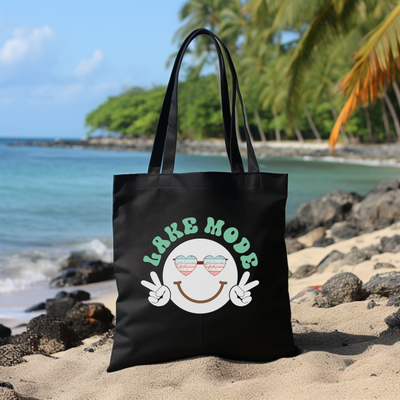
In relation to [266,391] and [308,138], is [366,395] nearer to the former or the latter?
Answer: [266,391]

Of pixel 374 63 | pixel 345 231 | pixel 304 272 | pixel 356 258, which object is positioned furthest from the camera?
pixel 345 231

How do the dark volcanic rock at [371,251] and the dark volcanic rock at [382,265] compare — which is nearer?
the dark volcanic rock at [382,265]

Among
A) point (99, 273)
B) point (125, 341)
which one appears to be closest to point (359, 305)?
point (125, 341)

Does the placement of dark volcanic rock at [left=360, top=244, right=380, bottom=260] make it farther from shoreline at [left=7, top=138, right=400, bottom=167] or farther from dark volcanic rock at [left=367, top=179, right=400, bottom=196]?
shoreline at [left=7, top=138, right=400, bottom=167]

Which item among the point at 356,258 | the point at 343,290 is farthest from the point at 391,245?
the point at 343,290

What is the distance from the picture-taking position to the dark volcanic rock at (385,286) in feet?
7.89

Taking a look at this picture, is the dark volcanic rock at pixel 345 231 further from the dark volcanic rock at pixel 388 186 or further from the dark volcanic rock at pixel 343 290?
the dark volcanic rock at pixel 343 290

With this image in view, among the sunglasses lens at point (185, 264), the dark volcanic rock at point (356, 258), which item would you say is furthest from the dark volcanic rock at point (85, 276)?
the sunglasses lens at point (185, 264)

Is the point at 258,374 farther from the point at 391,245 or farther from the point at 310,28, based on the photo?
the point at 310,28

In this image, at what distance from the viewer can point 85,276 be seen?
484 cm

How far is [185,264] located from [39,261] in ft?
15.4

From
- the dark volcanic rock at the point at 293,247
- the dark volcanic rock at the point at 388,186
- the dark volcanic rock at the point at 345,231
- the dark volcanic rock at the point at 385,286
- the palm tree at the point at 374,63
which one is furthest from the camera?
the dark volcanic rock at the point at 388,186

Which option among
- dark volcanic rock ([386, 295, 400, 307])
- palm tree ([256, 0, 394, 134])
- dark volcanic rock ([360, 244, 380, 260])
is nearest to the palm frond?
palm tree ([256, 0, 394, 134])

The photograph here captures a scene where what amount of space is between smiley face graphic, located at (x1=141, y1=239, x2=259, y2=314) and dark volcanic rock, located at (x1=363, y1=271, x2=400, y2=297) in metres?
A: 1.31
